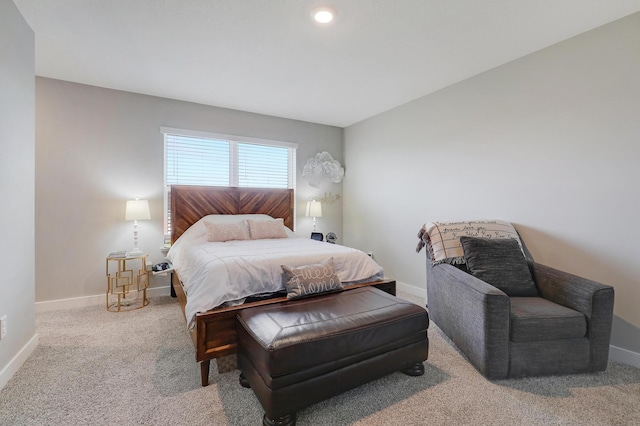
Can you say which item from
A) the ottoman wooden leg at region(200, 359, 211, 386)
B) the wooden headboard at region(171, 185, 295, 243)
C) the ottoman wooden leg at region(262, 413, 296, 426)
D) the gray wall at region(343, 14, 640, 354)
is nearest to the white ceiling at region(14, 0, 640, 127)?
the gray wall at region(343, 14, 640, 354)

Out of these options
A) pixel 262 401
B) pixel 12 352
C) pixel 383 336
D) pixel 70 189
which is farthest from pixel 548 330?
pixel 70 189

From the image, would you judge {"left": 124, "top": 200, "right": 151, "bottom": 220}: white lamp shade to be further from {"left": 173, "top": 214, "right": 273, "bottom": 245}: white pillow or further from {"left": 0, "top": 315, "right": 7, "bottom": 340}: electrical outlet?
{"left": 0, "top": 315, "right": 7, "bottom": 340}: electrical outlet

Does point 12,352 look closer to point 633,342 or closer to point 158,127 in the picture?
point 158,127

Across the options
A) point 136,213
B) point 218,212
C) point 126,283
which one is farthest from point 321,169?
point 126,283

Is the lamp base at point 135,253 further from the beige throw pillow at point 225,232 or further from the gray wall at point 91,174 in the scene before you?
the beige throw pillow at point 225,232

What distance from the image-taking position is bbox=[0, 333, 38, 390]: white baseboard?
1.89 meters

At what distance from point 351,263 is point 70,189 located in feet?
10.8

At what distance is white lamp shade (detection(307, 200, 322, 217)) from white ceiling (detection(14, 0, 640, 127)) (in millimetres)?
1681

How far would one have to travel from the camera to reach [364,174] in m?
4.68

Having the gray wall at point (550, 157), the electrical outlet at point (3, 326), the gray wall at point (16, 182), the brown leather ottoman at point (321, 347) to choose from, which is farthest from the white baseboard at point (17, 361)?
the gray wall at point (550, 157)

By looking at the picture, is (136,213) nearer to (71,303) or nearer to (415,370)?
(71,303)

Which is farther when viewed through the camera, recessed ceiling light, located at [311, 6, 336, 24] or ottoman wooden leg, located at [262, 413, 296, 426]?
recessed ceiling light, located at [311, 6, 336, 24]

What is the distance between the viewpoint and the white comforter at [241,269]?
1.99 m

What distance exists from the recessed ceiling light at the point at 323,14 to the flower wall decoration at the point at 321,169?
2.68m
